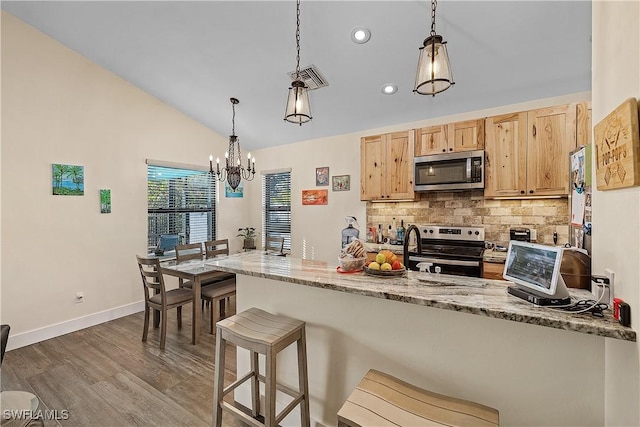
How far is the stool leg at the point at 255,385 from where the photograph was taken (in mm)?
1854

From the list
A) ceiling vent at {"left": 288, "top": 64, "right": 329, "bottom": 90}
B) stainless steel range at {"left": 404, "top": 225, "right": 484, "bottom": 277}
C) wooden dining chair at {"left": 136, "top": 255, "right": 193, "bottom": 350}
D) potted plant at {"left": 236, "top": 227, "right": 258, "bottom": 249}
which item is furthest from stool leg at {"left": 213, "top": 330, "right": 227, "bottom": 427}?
potted plant at {"left": 236, "top": 227, "right": 258, "bottom": 249}

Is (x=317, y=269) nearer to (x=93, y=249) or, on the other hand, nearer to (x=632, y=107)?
(x=632, y=107)

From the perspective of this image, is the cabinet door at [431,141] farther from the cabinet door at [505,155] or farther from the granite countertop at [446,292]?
the granite countertop at [446,292]

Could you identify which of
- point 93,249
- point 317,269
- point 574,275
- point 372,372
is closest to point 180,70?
point 93,249

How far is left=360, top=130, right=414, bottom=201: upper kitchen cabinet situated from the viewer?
3.62 m

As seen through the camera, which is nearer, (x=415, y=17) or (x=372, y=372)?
(x=372, y=372)

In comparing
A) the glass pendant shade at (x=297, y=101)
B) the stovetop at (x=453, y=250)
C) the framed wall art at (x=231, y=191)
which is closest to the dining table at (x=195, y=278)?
the glass pendant shade at (x=297, y=101)

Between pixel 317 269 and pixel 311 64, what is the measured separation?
224 centimetres

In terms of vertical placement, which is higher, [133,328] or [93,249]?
[93,249]

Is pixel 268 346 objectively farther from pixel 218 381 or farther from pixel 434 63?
pixel 434 63

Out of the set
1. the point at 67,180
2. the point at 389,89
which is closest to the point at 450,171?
the point at 389,89

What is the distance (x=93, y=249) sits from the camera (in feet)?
11.6

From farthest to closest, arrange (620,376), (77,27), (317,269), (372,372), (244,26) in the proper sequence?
(77,27)
(244,26)
(317,269)
(372,372)
(620,376)

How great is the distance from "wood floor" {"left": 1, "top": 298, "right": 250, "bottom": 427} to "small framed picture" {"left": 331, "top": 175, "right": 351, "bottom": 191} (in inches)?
101
